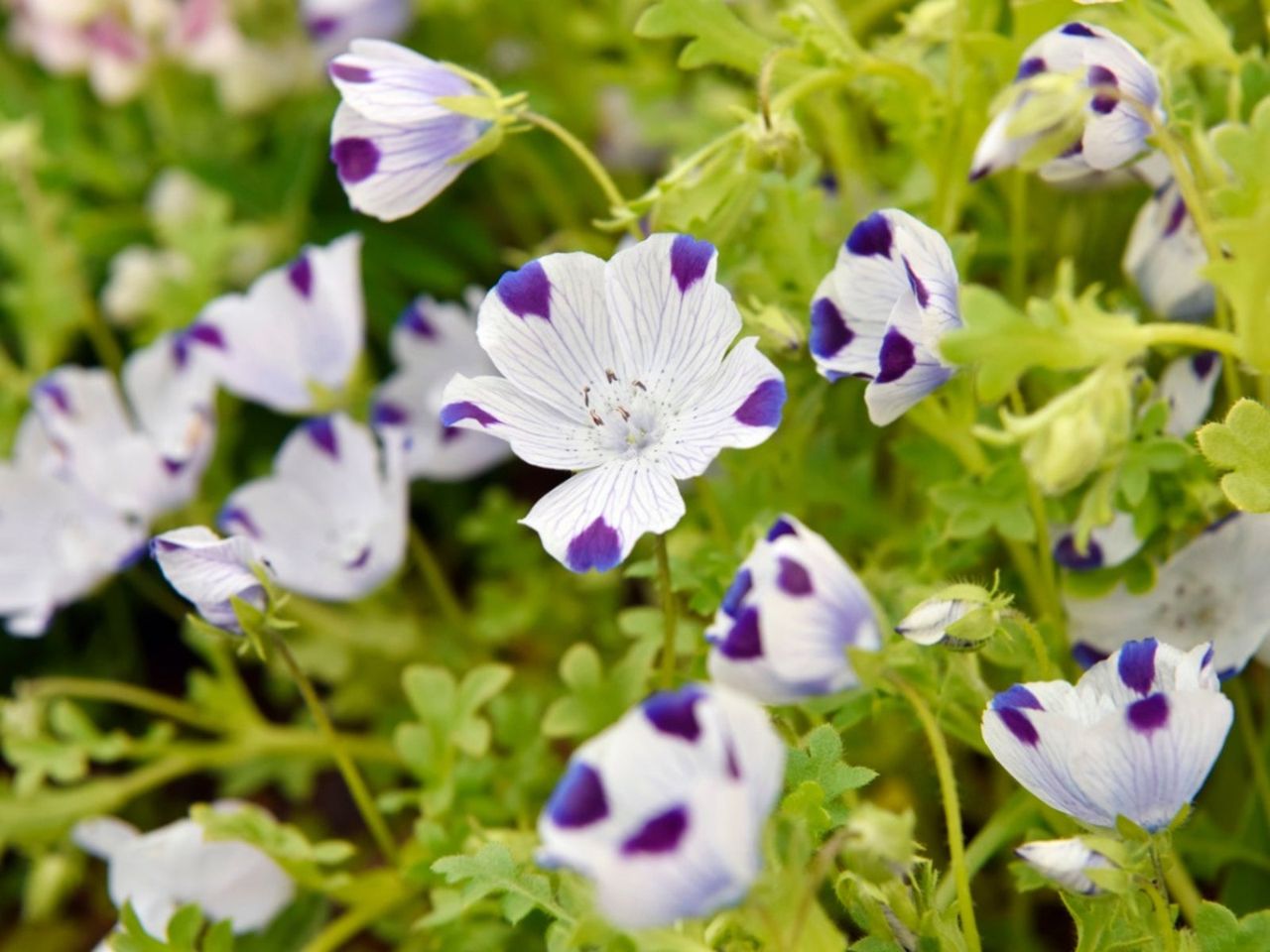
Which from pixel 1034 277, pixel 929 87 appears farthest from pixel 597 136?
pixel 929 87

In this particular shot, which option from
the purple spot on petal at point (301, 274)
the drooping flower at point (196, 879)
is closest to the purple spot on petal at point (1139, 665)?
the drooping flower at point (196, 879)

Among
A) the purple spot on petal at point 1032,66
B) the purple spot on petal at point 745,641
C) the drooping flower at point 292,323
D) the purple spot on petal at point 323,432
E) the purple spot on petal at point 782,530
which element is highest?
the purple spot on petal at point 1032,66

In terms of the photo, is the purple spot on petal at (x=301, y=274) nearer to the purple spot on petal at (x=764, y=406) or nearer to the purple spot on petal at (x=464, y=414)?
the purple spot on petal at (x=464, y=414)

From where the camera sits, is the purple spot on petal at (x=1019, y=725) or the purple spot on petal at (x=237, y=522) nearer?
the purple spot on petal at (x=1019, y=725)

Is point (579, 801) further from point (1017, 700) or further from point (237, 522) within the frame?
point (237, 522)

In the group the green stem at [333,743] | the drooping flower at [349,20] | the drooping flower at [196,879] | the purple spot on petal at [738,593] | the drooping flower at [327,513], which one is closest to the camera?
the purple spot on petal at [738,593]

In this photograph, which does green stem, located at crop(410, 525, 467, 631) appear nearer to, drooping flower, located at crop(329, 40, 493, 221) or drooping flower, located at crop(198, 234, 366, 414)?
drooping flower, located at crop(198, 234, 366, 414)

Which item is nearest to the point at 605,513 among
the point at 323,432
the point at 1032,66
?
the point at 1032,66
